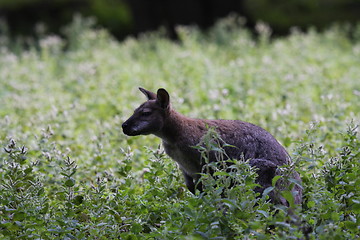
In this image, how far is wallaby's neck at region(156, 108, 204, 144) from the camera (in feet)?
13.9

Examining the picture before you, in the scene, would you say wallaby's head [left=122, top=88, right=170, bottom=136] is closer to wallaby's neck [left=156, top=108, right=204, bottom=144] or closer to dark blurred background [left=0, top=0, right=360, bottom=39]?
wallaby's neck [left=156, top=108, right=204, bottom=144]

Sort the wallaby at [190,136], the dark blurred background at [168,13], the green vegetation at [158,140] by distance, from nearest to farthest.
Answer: the green vegetation at [158,140] → the wallaby at [190,136] → the dark blurred background at [168,13]

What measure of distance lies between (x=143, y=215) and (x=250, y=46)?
6.57 meters

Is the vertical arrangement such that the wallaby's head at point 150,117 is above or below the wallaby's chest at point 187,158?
above

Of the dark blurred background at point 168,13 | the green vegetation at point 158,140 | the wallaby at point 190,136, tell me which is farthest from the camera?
the dark blurred background at point 168,13

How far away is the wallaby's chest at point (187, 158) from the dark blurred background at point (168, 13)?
10.1 meters

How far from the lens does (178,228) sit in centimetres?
344

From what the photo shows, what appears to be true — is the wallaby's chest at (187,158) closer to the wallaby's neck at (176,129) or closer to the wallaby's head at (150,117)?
the wallaby's neck at (176,129)

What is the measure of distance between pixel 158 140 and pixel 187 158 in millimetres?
1787

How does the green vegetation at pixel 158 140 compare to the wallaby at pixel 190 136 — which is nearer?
the green vegetation at pixel 158 140

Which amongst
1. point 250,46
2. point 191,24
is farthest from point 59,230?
point 191,24

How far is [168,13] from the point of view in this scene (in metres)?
14.4

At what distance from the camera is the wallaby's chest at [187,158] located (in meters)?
4.17

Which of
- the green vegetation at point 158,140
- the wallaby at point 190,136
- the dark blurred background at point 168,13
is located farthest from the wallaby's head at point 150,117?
the dark blurred background at point 168,13
